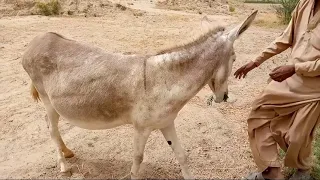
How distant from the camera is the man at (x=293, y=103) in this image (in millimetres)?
3236

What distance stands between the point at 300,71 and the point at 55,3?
964 centimetres

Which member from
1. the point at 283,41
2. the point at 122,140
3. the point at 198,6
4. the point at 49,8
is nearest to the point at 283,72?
the point at 283,41

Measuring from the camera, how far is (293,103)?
11.1 feet

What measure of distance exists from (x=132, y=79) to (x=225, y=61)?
0.75 metres

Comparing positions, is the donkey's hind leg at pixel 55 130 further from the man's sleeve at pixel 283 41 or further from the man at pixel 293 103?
the man's sleeve at pixel 283 41

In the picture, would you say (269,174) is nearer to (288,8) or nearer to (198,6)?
(288,8)

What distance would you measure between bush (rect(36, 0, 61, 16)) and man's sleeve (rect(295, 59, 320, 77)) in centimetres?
944

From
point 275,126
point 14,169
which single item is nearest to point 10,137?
point 14,169

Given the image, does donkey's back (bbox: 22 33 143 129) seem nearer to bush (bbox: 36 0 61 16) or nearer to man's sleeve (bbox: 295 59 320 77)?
man's sleeve (bbox: 295 59 320 77)

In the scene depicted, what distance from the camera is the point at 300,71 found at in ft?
10.5

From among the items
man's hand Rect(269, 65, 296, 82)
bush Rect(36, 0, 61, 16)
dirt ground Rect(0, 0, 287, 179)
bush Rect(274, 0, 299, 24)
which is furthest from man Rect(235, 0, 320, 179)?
bush Rect(36, 0, 61, 16)

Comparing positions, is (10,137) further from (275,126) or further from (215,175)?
(275,126)

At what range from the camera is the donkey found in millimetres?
3131

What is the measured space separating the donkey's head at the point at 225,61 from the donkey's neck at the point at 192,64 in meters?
0.04
